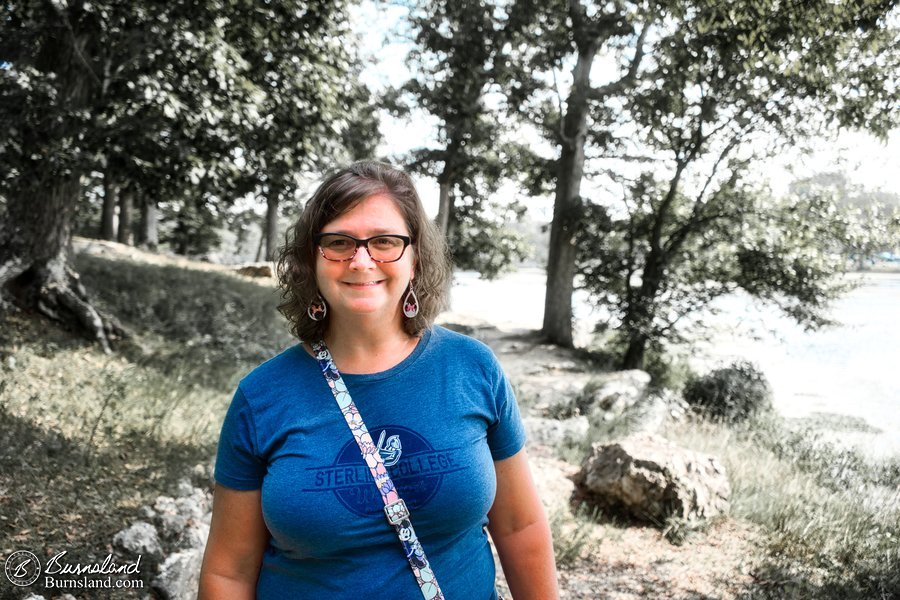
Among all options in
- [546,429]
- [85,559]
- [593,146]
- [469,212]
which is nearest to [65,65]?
[85,559]

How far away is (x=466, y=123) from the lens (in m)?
15.1

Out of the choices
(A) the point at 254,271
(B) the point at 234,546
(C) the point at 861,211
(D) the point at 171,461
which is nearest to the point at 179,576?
(D) the point at 171,461

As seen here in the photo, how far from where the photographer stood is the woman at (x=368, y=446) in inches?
60.5

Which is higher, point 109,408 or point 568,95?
point 568,95

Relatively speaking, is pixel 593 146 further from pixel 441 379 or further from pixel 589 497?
pixel 441 379

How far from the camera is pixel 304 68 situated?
25.9 feet

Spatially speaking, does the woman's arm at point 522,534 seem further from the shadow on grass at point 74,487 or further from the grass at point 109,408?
the grass at point 109,408

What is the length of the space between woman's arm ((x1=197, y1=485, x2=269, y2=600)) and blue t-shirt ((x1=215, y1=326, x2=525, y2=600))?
0.03 m

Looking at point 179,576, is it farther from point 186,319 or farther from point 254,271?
point 254,271

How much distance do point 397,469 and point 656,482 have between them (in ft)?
12.6

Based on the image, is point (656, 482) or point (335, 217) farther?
point (656, 482)

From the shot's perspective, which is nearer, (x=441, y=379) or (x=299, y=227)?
(x=441, y=379)

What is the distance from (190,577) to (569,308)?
1268 cm

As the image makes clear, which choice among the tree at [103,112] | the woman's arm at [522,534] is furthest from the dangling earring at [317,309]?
the tree at [103,112]
